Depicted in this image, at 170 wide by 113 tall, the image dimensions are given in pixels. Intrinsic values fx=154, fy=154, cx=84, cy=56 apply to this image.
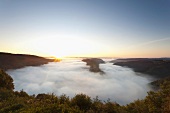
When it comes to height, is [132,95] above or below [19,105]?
below

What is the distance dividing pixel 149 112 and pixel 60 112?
5.99m

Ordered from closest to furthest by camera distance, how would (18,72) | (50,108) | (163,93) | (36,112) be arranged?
(36,112), (50,108), (163,93), (18,72)

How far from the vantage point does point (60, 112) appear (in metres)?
8.27

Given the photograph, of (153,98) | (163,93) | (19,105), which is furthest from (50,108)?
(163,93)

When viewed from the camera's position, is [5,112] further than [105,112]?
No

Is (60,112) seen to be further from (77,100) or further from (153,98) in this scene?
(153,98)

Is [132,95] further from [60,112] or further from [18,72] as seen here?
[60,112]

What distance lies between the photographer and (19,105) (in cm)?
1013

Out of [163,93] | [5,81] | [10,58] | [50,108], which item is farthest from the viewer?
[10,58]

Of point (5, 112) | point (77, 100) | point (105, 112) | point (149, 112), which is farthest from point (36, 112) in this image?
point (149, 112)

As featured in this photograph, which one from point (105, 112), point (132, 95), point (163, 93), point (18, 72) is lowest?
point (132, 95)

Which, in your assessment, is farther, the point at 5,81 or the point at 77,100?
the point at 5,81

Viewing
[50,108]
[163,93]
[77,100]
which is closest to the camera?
[50,108]

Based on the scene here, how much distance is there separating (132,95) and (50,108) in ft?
673
